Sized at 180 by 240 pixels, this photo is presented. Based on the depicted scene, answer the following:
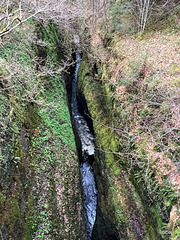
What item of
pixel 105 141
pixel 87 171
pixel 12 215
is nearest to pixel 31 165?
pixel 12 215

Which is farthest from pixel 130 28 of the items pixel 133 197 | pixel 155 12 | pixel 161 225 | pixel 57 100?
pixel 161 225

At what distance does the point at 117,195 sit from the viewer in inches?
209

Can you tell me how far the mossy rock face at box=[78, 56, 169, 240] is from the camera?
4.42m

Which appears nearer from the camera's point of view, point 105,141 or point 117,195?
point 117,195

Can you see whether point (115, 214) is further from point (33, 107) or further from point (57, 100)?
point (57, 100)

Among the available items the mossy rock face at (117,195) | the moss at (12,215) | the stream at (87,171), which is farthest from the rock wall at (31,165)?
the stream at (87,171)

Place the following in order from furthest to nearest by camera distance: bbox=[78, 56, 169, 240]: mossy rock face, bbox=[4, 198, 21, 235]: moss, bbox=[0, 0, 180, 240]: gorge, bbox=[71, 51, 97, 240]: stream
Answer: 1. bbox=[71, 51, 97, 240]: stream
2. bbox=[78, 56, 169, 240]: mossy rock face
3. bbox=[0, 0, 180, 240]: gorge
4. bbox=[4, 198, 21, 235]: moss

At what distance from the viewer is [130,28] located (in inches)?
306

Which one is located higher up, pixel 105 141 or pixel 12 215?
pixel 105 141

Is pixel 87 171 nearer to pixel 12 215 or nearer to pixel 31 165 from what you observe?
pixel 31 165

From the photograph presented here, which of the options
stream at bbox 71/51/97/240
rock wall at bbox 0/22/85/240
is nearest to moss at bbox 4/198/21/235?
rock wall at bbox 0/22/85/240

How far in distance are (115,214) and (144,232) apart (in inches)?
44.0

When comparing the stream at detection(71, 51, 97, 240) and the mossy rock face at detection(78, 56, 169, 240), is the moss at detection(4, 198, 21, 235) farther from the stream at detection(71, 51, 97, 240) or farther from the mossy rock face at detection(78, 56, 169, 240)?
the stream at detection(71, 51, 97, 240)

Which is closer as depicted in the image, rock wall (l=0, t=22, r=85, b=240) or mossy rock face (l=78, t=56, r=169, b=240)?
rock wall (l=0, t=22, r=85, b=240)
